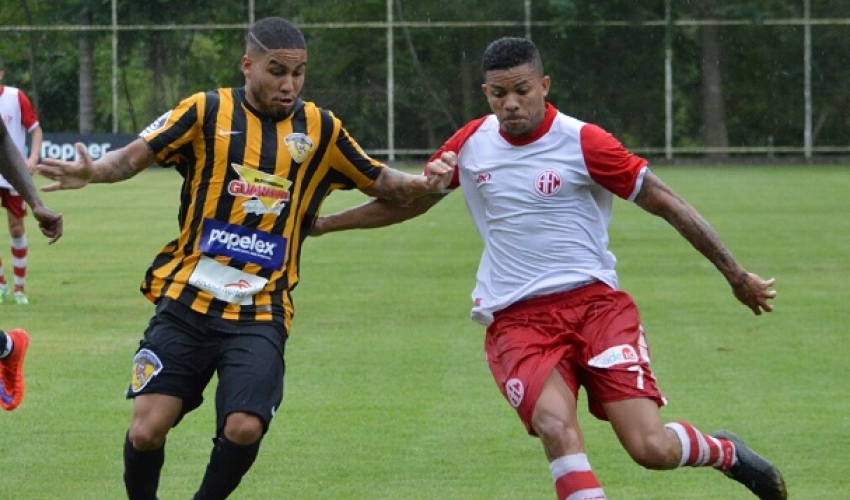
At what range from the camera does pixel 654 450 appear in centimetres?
635

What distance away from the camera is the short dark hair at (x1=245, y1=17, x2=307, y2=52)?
21.4 ft

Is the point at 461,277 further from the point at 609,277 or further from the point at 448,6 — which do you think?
the point at 448,6

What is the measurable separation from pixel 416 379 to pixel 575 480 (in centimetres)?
443

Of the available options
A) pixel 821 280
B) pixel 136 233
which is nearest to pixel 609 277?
pixel 821 280

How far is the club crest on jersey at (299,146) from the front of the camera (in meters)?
6.64

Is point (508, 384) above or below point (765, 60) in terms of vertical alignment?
above

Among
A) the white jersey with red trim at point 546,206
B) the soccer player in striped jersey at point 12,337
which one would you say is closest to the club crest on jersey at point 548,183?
the white jersey with red trim at point 546,206

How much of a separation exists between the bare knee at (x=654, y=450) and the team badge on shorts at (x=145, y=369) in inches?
71.5

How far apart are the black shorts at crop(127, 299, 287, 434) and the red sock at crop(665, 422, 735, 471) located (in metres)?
1.59

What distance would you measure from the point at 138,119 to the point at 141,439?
37043 mm

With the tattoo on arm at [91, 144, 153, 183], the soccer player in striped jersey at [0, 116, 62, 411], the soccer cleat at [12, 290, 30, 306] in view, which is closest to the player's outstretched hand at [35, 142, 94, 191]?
the tattoo on arm at [91, 144, 153, 183]

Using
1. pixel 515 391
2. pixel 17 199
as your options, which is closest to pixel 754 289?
pixel 515 391

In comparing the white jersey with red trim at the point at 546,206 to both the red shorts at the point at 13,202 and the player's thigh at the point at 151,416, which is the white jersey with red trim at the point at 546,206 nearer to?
the player's thigh at the point at 151,416

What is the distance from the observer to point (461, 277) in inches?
653
